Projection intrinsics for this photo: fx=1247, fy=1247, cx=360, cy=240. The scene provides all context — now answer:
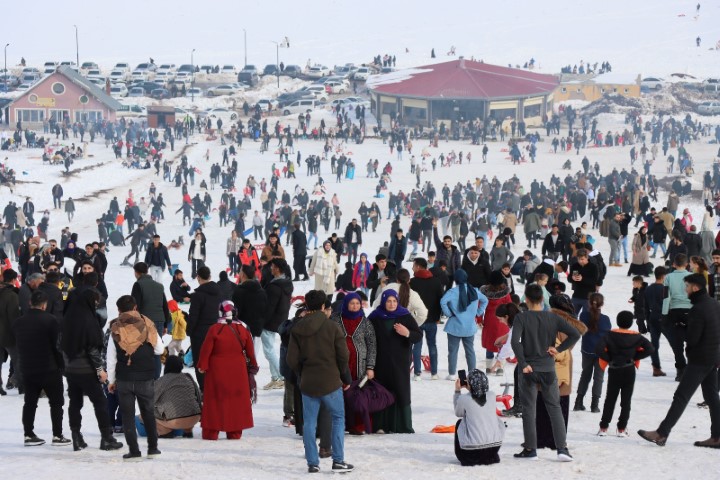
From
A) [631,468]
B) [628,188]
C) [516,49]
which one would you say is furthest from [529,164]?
[516,49]

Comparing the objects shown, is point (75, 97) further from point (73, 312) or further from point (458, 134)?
point (73, 312)

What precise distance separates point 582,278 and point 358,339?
478cm

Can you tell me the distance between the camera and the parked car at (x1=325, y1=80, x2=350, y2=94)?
75.8 metres

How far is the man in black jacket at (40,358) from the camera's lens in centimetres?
909

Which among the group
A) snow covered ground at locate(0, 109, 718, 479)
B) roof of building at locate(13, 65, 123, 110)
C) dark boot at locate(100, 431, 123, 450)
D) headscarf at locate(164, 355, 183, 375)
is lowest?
snow covered ground at locate(0, 109, 718, 479)

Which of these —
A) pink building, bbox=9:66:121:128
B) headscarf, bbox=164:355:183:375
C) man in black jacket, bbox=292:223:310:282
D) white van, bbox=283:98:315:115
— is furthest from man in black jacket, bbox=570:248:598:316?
pink building, bbox=9:66:121:128

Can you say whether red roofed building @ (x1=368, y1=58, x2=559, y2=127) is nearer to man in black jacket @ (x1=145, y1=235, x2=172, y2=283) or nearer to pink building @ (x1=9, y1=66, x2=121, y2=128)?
pink building @ (x1=9, y1=66, x2=121, y2=128)

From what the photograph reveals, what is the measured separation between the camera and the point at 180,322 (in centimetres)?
1345

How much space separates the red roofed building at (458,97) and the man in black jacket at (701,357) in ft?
171

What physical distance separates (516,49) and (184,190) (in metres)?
76.1

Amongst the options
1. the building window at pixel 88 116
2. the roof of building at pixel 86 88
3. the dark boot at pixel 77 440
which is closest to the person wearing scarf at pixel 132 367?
the dark boot at pixel 77 440

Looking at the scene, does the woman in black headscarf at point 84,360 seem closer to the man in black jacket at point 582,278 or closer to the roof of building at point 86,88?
the man in black jacket at point 582,278

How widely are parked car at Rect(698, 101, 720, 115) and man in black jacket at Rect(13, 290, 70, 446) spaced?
64.9 metres


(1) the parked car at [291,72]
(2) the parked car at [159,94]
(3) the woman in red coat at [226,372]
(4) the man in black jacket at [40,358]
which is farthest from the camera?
(1) the parked car at [291,72]
